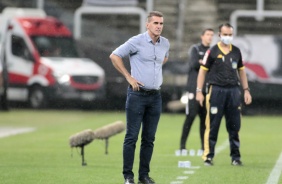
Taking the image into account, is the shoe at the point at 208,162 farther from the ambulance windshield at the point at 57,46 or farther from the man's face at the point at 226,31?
the ambulance windshield at the point at 57,46

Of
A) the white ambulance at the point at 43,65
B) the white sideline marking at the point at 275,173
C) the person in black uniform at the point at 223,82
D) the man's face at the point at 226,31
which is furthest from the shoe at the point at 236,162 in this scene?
the white ambulance at the point at 43,65

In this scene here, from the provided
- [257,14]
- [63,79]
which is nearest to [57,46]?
[63,79]

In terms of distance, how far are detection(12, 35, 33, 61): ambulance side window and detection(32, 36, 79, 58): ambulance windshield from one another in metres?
0.45

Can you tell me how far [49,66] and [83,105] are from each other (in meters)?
2.06

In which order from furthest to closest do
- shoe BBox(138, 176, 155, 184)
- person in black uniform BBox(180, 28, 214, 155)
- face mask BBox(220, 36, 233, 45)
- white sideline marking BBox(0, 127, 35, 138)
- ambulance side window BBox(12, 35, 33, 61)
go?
ambulance side window BBox(12, 35, 33, 61), white sideline marking BBox(0, 127, 35, 138), person in black uniform BBox(180, 28, 214, 155), face mask BBox(220, 36, 233, 45), shoe BBox(138, 176, 155, 184)

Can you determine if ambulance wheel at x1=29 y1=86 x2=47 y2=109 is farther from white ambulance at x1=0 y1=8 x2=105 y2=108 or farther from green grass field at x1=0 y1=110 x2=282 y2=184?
green grass field at x1=0 y1=110 x2=282 y2=184

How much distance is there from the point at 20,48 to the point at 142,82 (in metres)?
23.1

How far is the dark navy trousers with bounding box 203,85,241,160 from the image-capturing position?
17078 millimetres

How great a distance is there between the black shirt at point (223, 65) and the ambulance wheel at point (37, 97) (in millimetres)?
19194

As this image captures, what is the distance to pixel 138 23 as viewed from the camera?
39500 millimetres

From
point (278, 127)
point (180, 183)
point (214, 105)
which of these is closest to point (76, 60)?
point (278, 127)

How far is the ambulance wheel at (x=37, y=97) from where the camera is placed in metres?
35.9

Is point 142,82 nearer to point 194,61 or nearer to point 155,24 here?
point 155,24

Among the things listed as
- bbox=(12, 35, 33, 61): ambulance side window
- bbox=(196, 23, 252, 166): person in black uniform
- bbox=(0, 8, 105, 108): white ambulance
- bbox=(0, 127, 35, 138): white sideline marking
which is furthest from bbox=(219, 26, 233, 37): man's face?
bbox=(12, 35, 33, 61): ambulance side window
